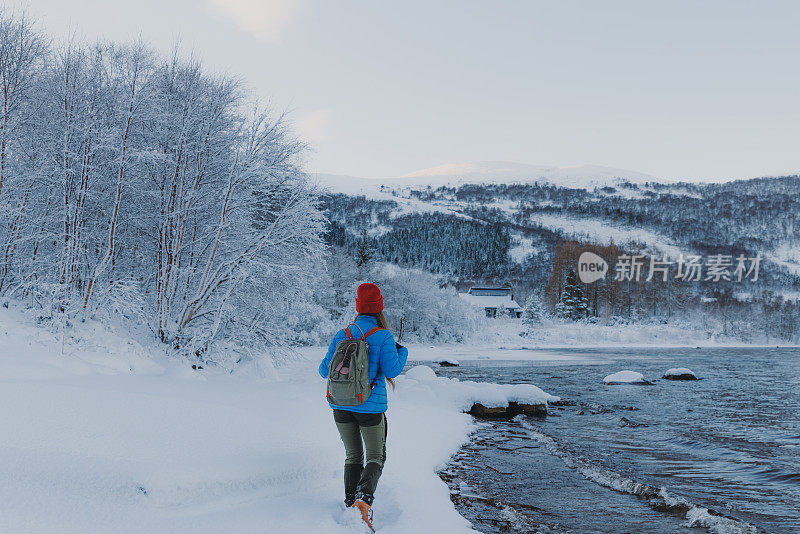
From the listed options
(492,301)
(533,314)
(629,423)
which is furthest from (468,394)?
(492,301)

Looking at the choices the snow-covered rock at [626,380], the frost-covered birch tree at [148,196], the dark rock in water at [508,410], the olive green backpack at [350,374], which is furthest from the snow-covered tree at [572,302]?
the olive green backpack at [350,374]

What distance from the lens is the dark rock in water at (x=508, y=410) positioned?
49.6ft

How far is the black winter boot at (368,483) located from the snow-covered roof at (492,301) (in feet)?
345

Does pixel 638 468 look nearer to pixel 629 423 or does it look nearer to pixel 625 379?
pixel 629 423

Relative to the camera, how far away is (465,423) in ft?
42.8

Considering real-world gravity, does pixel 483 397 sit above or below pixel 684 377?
above

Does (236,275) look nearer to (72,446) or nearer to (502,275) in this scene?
(72,446)

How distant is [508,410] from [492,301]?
10249 cm

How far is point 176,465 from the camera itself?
5.02 m

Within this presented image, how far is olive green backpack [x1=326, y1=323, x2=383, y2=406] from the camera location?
4.49 meters

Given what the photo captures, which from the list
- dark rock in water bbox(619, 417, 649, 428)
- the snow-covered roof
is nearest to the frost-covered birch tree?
dark rock in water bbox(619, 417, 649, 428)

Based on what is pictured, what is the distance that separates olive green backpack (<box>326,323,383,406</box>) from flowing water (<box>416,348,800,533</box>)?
9.16 ft

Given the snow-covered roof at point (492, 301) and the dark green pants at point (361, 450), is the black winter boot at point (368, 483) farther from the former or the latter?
the snow-covered roof at point (492, 301)

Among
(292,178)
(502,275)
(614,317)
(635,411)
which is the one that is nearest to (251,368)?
(292,178)
